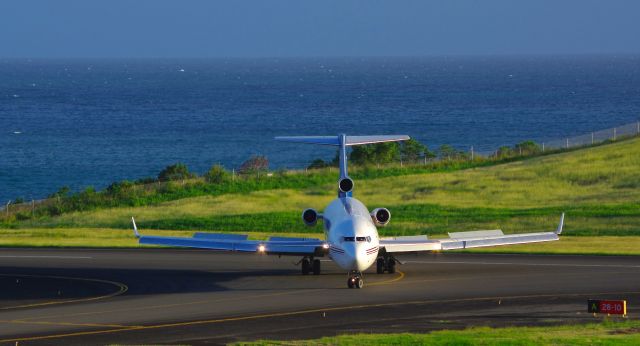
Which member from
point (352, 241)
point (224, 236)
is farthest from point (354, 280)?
point (224, 236)

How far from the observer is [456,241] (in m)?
47.5

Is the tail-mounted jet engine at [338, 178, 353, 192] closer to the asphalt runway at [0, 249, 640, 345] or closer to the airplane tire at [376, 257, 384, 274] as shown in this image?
the airplane tire at [376, 257, 384, 274]

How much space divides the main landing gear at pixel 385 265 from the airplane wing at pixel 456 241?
105cm

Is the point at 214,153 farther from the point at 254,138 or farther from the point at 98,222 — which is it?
the point at 98,222

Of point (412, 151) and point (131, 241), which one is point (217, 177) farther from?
point (131, 241)

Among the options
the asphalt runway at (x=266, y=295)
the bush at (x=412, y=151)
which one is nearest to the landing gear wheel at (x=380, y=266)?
the asphalt runway at (x=266, y=295)

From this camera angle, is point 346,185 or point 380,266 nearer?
point 380,266

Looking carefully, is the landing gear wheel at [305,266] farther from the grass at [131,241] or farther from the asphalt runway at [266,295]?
the grass at [131,241]

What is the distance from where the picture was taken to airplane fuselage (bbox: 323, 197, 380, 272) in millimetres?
42438

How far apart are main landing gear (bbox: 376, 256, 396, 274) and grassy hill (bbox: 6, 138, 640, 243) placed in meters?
18.3

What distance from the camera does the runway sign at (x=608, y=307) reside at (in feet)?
122

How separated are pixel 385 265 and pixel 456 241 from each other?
3.24 metres

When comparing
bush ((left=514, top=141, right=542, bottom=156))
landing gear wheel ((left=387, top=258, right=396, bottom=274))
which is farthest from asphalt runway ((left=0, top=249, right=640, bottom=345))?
bush ((left=514, top=141, right=542, bottom=156))

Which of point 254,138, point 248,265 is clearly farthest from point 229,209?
point 254,138
